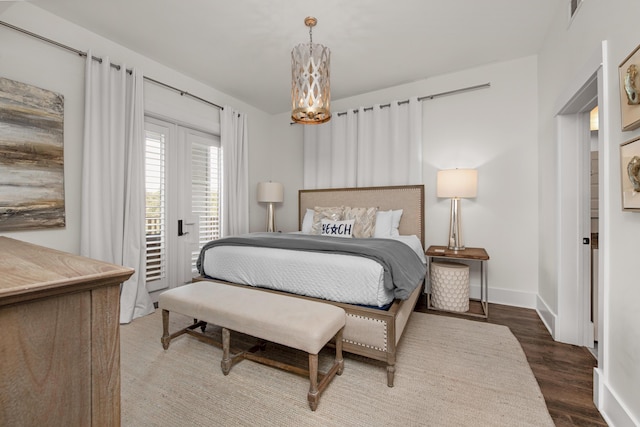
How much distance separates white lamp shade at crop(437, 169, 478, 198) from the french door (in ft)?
9.72

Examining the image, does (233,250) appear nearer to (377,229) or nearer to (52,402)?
(377,229)

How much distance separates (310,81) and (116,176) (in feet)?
7.00

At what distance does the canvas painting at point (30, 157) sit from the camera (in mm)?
2129

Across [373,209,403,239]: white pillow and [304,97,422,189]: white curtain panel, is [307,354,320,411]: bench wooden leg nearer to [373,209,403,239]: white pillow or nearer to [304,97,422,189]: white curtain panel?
[373,209,403,239]: white pillow

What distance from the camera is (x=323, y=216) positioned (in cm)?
366

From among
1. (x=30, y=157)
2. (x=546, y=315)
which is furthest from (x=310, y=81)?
(x=546, y=315)

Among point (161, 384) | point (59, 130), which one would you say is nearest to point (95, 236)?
point (59, 130)

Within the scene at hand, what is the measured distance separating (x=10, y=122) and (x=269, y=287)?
7.79 ft

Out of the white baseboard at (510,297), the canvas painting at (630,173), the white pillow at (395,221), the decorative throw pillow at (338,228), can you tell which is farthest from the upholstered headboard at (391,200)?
the canvas painting at (630,173)

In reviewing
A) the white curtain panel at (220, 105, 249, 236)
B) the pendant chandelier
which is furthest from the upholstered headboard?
the pendant chandelier

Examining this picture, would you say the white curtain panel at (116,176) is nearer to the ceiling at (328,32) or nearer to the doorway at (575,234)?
the ceiling at (328,32)

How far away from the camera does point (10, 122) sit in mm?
2154

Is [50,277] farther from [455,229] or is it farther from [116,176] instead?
[455,229]

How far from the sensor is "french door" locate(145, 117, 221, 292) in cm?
319
